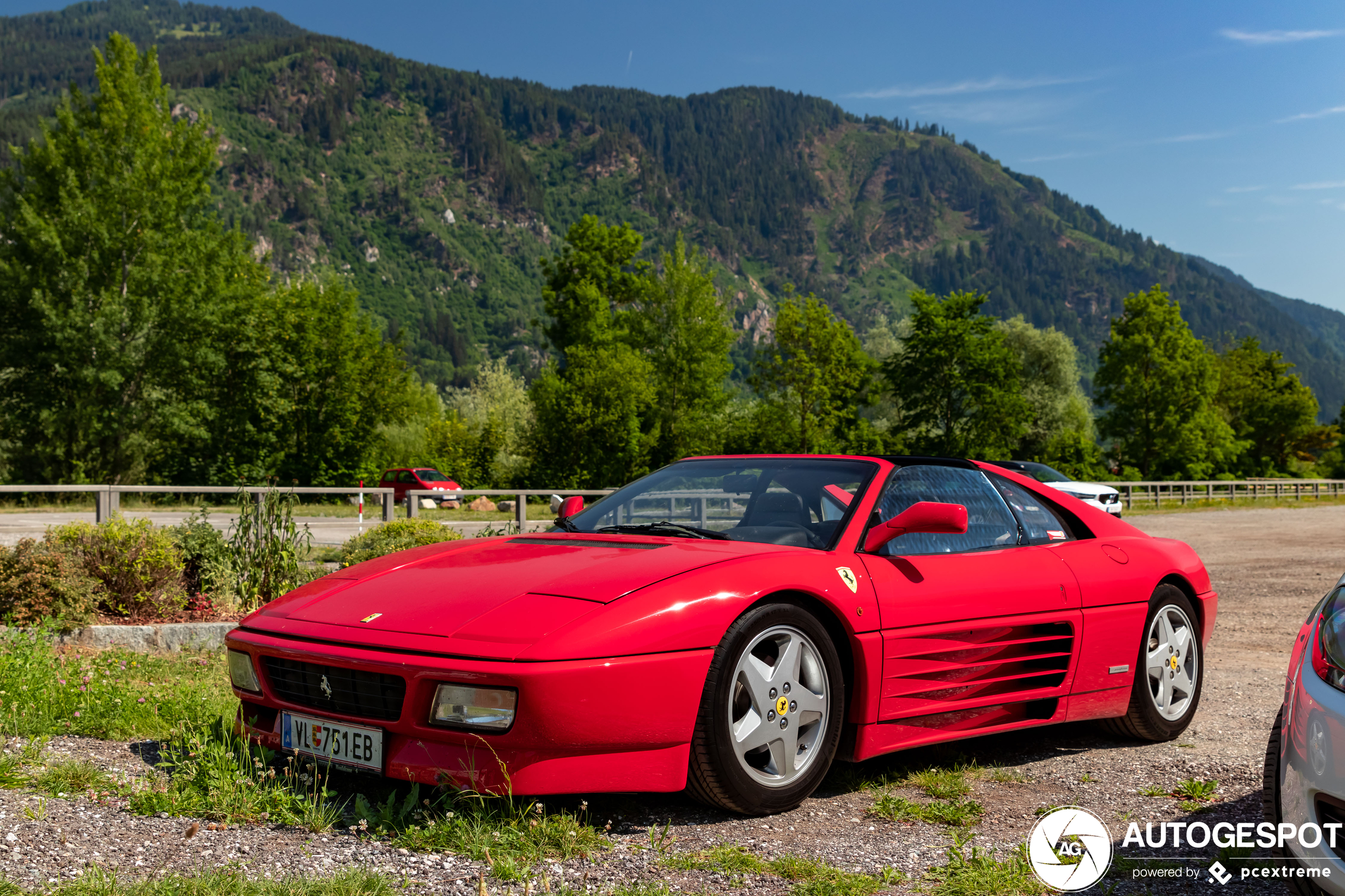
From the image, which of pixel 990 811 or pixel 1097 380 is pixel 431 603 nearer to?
pixel 990 811

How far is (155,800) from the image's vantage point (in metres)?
3.68

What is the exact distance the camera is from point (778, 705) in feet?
12.4

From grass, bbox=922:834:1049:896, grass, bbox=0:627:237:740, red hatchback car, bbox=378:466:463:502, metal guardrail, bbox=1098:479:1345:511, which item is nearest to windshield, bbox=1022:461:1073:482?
metal guardrail, bbox=1098:479:1345:511

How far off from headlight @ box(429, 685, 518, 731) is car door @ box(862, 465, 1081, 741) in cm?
155

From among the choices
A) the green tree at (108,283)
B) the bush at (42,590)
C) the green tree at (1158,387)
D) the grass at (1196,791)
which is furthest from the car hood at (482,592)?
the green tree at (1158,387)

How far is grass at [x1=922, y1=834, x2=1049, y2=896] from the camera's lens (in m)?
3.05

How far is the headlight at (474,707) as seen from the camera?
129 inches

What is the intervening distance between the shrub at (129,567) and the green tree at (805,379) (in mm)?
43972

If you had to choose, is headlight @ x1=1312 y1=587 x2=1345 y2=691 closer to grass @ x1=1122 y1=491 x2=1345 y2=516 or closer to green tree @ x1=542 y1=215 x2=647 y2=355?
grass @ x1=1122 y1=491 x2=1345 y2=516

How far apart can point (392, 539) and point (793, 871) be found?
7.62 meters

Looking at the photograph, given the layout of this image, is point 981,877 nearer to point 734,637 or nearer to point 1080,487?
point 734,637

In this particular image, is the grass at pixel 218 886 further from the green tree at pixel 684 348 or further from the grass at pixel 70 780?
the green tree at pixel 684 348

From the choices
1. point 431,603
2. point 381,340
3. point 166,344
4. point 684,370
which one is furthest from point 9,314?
point 431,603

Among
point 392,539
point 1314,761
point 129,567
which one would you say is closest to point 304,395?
point 392,539
